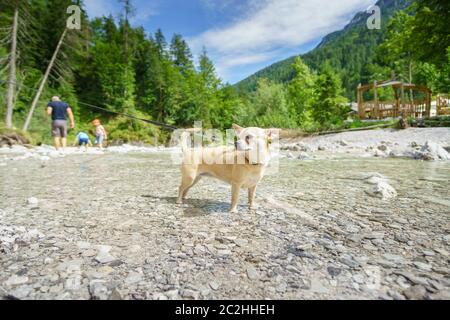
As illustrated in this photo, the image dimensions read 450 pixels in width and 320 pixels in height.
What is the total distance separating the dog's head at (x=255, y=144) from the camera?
3.58 m

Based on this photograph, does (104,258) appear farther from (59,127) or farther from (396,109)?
(396,109)

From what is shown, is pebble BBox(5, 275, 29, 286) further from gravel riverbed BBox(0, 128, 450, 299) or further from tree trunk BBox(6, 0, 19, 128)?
tree trunk BBox(6, 0, 19, 128)

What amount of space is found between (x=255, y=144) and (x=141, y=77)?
55.3m

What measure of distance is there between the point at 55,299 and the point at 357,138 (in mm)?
21834

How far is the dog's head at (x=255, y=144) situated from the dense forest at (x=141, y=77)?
73.1 feet

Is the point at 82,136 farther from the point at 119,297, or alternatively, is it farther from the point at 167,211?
the point at 119,297

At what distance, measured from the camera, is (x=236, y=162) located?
12.4ft

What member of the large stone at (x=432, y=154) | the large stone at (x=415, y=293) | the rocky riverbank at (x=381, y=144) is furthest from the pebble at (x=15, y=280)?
the large stone at (x=432, y=154)

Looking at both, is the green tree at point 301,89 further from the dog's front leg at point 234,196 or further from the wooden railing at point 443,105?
the dog's front leg at point 234,196

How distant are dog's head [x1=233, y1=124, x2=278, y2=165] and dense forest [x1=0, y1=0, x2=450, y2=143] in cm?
2227

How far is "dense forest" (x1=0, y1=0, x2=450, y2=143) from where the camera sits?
24.5 metres

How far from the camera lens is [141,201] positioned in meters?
4.41

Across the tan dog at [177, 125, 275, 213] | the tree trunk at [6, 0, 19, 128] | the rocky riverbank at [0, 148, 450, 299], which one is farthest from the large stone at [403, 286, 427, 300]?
the tree trunk at [6, 0, 19, 128]

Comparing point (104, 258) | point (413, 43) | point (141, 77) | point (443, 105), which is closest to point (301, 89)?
point (443, 105)
